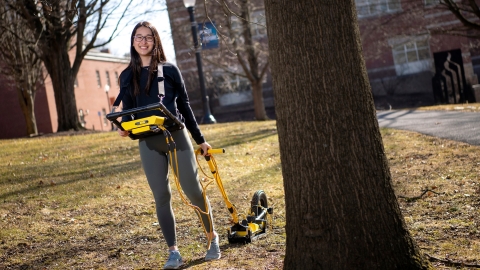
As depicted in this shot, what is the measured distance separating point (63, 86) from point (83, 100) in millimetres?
28135

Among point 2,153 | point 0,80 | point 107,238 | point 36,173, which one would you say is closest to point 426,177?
point 107,238

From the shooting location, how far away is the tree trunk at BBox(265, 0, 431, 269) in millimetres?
4238

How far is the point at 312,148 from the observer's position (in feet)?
14.1

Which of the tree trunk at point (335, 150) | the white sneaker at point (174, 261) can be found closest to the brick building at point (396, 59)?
the white sneaker at point (174, 261)

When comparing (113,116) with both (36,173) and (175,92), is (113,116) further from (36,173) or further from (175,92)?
(36,173)

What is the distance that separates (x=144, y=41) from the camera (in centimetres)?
545

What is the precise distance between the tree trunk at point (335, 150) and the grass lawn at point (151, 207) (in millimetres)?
774

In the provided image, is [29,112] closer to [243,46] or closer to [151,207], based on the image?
[243,46]

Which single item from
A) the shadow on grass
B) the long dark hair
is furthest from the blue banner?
the long dark hair

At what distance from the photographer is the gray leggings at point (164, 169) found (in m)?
5.47

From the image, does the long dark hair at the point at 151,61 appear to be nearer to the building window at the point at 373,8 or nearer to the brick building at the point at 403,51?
the brick building at the point at 403,51

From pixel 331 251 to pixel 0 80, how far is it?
4335cm

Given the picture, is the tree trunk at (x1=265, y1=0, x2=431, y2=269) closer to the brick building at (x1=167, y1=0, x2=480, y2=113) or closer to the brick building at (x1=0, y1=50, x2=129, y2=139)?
the brick building at (x1=167, y1=0, x2=480, y2=113)

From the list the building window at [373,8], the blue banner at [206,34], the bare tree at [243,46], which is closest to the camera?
the blue banner at [206,34]
